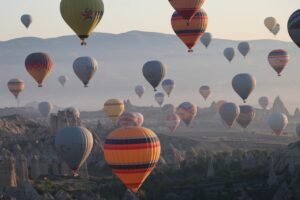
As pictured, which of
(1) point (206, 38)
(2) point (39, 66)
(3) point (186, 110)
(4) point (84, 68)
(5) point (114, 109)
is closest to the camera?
(2) point (39, 66)

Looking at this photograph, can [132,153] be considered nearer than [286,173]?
Yes

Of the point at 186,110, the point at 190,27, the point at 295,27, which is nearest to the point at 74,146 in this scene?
the point at 190,27

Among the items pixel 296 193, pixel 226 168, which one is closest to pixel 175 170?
pixel 226 168

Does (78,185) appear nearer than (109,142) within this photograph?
No

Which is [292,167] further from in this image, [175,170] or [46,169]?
[46,169]

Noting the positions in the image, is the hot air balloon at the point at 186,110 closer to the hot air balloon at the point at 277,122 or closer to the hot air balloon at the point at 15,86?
the hot air balloon at the point at 277,122

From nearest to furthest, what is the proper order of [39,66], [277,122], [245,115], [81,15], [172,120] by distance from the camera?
[81,15]
[39,66]
[245,115]
[277,122]
[172,120]

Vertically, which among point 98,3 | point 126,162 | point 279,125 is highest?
point 98,3

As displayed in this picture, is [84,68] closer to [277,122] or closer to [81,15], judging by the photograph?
[81,15]
